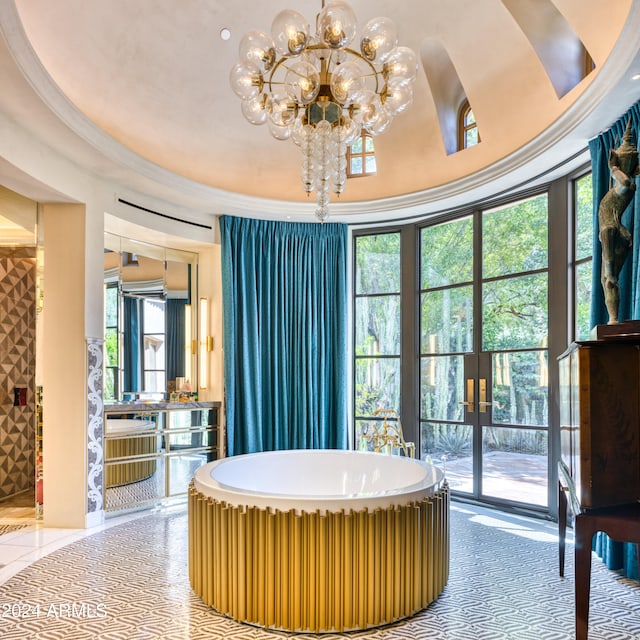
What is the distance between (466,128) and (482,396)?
237 centimetres

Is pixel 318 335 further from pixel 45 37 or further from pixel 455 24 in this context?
pixel 45 37

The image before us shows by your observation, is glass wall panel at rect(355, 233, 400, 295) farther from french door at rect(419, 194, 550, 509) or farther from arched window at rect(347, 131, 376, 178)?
arched window at rect(347, 131, 376, 178)

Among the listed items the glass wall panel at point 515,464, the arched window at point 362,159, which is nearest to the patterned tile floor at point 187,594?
the glass wall panel at point 515,464

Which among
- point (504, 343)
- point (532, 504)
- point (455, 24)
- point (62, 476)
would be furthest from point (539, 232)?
point (62, 476)

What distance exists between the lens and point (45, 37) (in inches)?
138

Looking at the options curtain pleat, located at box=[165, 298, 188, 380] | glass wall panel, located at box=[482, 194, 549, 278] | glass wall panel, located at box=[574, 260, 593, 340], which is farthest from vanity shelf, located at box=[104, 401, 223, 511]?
glass wall panel, located at box=[574, 260, 593, 340]

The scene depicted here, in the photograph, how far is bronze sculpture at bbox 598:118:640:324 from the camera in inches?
99.1

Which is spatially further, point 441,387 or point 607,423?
point 441,387

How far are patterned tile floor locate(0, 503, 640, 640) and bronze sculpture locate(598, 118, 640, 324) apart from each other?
1.48 m

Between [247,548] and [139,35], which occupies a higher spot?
[139,35]

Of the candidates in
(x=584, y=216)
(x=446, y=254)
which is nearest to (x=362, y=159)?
(x=446, y=254)

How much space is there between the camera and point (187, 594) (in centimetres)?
293

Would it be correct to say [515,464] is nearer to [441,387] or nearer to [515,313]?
[441,387]

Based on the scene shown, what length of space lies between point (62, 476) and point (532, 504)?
363 cm
